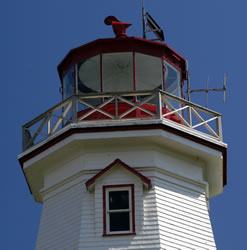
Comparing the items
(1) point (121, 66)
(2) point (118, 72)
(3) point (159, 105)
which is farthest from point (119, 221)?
(1) point (121, 66)

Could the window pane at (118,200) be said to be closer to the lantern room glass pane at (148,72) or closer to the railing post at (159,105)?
the railing post at (159,105)

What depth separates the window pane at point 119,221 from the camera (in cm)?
2645

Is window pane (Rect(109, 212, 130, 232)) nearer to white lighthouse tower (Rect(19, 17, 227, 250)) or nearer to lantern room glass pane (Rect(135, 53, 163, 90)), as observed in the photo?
white lighthouse tower (Rect(19, 17, 227, 250))

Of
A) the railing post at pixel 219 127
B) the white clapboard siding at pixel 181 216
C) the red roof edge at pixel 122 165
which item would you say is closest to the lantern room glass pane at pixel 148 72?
the railing post at pixel 219 127

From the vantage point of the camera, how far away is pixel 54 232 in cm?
2742

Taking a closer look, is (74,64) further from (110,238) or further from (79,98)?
(110,238)

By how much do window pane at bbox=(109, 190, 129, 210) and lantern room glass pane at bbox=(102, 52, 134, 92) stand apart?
369 centimetres

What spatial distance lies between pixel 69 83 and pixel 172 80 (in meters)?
2.84

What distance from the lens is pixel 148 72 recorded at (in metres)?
29.9

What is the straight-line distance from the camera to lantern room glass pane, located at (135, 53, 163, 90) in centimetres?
2964

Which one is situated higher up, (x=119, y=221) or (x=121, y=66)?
(x=121, y=66)

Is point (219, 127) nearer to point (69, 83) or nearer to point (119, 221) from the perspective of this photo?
point (119, 221)

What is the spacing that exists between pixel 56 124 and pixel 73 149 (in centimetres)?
103

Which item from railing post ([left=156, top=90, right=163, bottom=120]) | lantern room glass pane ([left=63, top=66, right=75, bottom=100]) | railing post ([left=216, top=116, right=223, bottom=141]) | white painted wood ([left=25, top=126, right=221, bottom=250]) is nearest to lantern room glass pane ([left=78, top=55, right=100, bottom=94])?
lantern room glass pane ([left=63, top=66, right=75, bottom=100])
